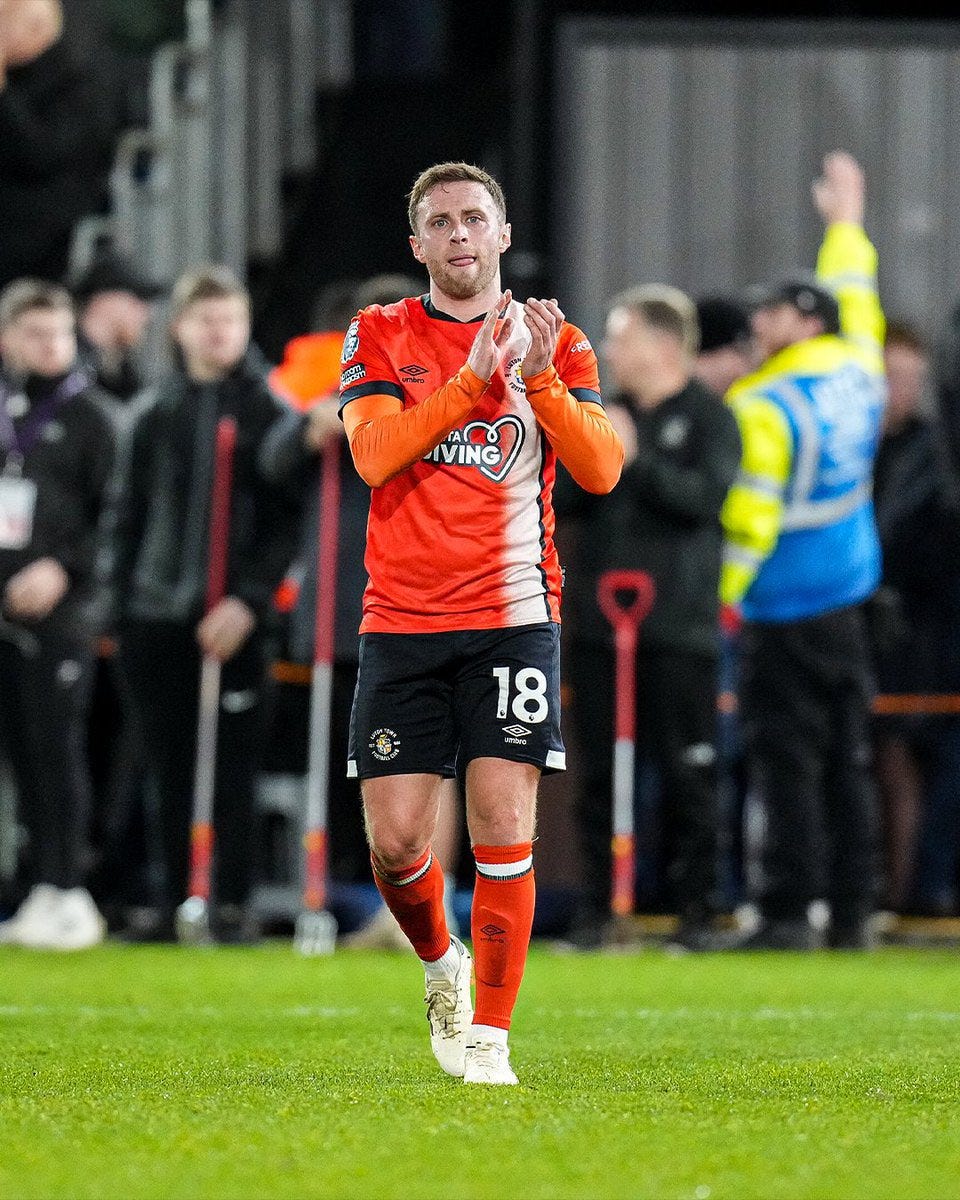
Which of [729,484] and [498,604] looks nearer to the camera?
[498,604]

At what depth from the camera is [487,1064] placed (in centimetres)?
455

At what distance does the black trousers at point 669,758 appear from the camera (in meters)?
8.65

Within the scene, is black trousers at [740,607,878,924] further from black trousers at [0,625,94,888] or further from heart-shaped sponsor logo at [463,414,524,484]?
heart-shaped sponsor logo at [463,414,524,484]

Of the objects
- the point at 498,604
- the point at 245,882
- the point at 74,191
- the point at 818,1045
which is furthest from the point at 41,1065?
the point at 74,191

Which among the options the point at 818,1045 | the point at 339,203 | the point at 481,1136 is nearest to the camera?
the point at 481,1136

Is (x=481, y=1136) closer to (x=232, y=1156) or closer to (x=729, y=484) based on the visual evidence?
(x=232, y=1156)

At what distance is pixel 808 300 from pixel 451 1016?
4791 millimetres

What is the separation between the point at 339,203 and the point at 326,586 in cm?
584

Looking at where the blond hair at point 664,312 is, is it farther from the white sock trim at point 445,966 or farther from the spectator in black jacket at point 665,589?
the white sock trim at point 445,966

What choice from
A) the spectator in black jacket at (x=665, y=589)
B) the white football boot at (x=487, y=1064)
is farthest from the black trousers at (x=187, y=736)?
the white football boot at (x=487, y=1064)

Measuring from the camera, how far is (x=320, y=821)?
908cm

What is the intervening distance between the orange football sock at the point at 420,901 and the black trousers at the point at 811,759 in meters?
3.95

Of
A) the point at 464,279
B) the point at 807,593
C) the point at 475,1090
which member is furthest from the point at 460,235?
the point at 807,593

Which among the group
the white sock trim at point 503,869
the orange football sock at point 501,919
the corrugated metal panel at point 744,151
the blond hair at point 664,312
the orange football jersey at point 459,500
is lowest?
the orange football sock at point 501,919
